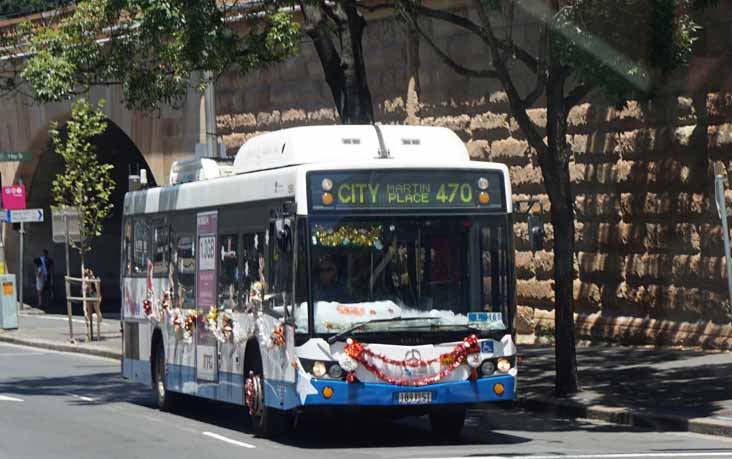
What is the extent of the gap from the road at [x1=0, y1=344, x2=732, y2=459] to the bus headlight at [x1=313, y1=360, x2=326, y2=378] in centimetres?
73

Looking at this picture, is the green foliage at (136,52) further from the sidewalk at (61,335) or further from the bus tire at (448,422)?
the sidewalk at (61,335)

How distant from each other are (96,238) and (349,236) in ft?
135

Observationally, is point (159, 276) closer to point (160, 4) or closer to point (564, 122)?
point (160, 4)

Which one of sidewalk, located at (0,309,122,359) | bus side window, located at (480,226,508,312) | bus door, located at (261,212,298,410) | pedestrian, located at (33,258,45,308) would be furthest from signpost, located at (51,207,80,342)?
bus side window, located at (480,226,508,312)

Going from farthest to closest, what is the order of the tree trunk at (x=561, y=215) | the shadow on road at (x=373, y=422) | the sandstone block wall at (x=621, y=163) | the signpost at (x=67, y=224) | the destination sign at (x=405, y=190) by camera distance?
the signpost at (x=67, y=224) → the sandstone block wall at (x=621, y=163) → the tree trunk at (x=561, y=215) → the shadow on road at (x=373, y=422) → the destination sign at (x=405, y=190)

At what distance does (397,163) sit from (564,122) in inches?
176

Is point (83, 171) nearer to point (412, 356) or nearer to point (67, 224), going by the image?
point (67, 224)

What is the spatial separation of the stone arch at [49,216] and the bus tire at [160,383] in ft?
67.6

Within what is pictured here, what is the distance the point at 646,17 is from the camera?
1808 centimetres

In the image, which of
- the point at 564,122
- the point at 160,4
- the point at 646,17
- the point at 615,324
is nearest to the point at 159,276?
the point at 160,4

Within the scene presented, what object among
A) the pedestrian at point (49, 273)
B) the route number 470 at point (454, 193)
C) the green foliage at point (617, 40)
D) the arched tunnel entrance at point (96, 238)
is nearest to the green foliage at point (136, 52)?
the green foliage at point (617, 40)

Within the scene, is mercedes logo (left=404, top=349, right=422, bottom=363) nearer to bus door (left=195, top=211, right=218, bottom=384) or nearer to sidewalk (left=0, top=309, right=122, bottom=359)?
bus door (left=195, top=211, right=218, bottom=384)

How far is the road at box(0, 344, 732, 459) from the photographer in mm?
14938

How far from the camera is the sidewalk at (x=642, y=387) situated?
1733cm
